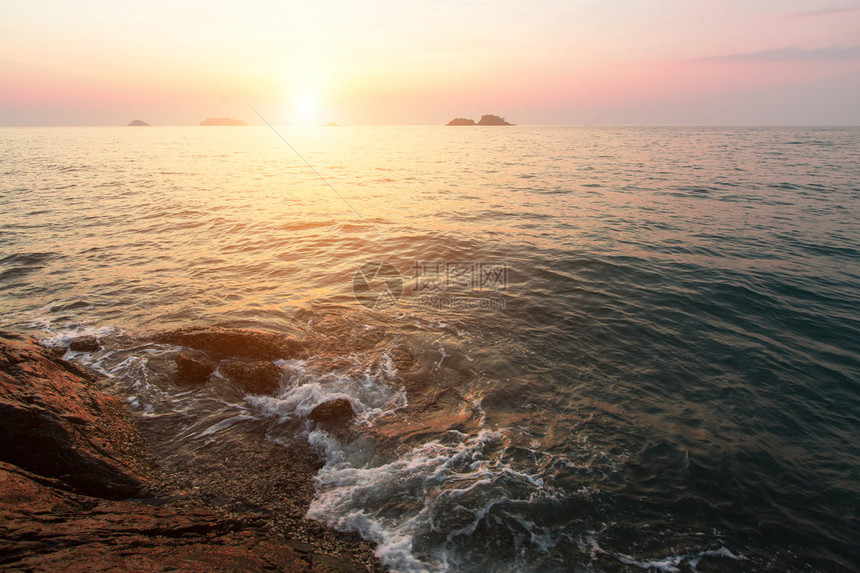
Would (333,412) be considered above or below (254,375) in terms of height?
below

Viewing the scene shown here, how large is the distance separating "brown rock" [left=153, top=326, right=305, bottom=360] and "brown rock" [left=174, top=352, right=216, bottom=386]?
456 mm

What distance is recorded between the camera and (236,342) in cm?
944

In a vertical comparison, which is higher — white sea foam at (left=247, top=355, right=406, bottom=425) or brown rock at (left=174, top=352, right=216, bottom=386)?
brown rock at (left=174, top=352, right=216, bottom=386)

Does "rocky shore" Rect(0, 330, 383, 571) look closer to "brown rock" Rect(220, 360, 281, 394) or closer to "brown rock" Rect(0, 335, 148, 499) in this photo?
"brown rock" Rect(0, 335, 148, 499)

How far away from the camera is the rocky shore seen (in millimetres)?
4020

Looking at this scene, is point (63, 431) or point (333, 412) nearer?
point (63, 431)

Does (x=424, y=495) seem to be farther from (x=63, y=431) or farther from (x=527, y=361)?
(x=63, y=431)

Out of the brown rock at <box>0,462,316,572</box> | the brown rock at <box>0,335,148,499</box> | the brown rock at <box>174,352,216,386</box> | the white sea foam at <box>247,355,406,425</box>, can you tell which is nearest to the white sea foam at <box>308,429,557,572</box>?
the white sea foam at <box>247,355,406,425</box>

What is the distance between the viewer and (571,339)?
408 inches

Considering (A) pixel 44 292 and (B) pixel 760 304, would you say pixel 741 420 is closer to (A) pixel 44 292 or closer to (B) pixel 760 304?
(B) pixel 760 304

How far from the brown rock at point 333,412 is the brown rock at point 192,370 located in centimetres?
296

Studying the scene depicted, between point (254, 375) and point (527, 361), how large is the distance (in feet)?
20.8

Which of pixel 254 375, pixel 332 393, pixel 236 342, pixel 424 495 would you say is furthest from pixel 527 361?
pixel 236 342

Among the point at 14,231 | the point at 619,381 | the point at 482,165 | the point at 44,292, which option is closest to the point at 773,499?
the point at 619,381
